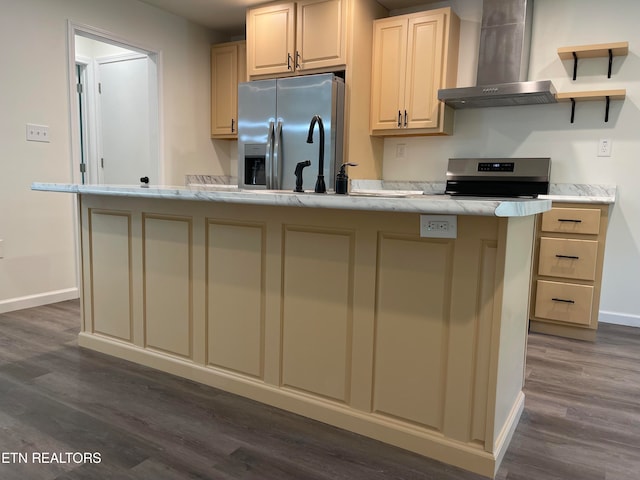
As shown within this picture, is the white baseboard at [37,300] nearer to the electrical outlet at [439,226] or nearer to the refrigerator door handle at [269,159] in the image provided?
the refrigerator door handle at [269,159]

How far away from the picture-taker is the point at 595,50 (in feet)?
10.1

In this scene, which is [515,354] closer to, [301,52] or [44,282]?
[301,52]

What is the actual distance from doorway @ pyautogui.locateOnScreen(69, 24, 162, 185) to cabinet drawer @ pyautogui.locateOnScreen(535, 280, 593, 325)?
10.9ft

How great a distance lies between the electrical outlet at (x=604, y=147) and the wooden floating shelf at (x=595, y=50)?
0.57 metres

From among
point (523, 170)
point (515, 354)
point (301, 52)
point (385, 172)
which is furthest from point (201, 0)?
point (515, 354)

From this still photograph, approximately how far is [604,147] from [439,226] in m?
2.48

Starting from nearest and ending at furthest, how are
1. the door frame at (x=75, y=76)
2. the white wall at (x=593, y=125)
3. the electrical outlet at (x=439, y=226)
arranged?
1. the electrical outlet at (x=439, y=226)
2. the white wall at (x=593, y=125)
3. the door frame at (x=75, y=76)

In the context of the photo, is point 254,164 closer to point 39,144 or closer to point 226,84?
point 226,84

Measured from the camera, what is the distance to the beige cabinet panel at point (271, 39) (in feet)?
12.3

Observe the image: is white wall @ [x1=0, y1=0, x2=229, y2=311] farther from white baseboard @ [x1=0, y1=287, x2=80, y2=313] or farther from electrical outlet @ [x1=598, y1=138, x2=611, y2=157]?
electrical outlet @ [x1=598, y1=138, x2=611, y2=157]

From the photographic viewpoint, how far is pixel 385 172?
4133mm

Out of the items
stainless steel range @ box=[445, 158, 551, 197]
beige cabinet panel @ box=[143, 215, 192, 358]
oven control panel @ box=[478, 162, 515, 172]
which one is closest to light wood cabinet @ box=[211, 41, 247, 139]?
stainless steel range @ box=[445, 158, 551, 197]

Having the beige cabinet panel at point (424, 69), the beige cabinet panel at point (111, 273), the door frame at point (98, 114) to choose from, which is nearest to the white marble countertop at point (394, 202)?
the beige cabinet panel at point (111, 273)

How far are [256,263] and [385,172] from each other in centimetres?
245
